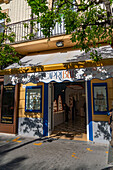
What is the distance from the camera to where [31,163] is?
3586 mm

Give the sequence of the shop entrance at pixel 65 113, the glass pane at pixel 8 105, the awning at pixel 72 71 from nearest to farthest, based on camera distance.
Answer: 1. the awning at pixel 72 71
2. the glass pane at pixel 8 105
3. the shop entrance at pixel 65 113

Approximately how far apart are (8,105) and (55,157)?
14.4 feet

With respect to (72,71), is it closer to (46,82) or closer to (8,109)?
(46,82)

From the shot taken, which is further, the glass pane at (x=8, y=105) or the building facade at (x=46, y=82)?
the glass pane at (x=8, y=105)

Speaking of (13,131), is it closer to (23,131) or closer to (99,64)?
(23,131)

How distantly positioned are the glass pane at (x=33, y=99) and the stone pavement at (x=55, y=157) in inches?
86.9

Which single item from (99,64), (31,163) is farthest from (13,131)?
(99,64)

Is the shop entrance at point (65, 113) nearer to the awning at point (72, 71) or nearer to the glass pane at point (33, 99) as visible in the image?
the glass pane at point (33, 99)

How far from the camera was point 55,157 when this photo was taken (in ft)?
13.2

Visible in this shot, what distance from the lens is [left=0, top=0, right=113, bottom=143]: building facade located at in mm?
4523


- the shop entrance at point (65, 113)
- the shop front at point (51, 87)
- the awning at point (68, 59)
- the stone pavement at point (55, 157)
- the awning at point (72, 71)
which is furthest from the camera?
the shop entrance at point (65, 113)

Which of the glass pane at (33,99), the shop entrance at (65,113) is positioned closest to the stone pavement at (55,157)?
the shop entrance at (65,113)

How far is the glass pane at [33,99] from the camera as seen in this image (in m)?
6.90

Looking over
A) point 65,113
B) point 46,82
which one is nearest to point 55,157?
point 46,82
